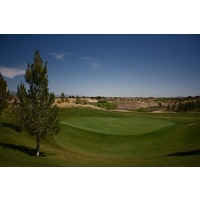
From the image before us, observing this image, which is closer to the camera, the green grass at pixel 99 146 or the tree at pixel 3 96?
the green grass at pixel 99 146

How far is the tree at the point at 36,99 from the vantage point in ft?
32.9

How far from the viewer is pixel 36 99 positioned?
10.1 m

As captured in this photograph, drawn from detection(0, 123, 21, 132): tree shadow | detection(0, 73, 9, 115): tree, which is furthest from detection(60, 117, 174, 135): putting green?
detection(0, 73, 9, 115): tree

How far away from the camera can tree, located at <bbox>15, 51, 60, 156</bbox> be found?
10.0 m

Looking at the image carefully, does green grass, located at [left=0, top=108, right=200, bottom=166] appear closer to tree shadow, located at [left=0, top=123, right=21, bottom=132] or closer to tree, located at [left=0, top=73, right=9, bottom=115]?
tree shadow, located at [left=0, top=123, right=21, bottom=132]

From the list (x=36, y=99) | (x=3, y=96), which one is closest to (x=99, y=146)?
(x=36, y=99)

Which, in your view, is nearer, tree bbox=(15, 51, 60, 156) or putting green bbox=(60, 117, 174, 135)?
tree bbox=(15, 51, 60, 156)

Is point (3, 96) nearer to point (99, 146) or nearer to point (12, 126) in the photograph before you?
point (12, 126)

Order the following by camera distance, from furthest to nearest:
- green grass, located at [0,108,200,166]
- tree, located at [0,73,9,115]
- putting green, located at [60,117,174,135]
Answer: putting green, located at [60,117,174,135]
tree, located at [0,73,9,115]
green grass, located at [0,108,200,166]

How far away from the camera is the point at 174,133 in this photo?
59.3 ft

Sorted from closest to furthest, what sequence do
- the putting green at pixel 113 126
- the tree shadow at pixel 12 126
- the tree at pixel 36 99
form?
the tree at pixel 36 99, the tree shadow at pixel 12 126, the putting green at pixel 113 126

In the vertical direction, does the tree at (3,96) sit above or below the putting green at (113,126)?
above

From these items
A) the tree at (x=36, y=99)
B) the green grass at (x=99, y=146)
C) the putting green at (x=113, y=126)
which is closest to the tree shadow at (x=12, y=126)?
the green grass at (x=99, y=146)

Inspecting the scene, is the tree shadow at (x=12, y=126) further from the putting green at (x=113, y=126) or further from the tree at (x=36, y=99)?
the putting green at (x=113, y=126)
